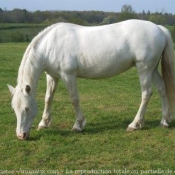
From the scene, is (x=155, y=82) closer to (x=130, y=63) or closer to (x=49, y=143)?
(x=130, y=63)

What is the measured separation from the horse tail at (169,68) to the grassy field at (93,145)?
1.79 ft

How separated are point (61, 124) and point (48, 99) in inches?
22.2

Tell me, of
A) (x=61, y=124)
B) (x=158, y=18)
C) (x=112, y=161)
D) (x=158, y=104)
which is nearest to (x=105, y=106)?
(x=158, y=104)

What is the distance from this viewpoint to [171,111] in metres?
6.02

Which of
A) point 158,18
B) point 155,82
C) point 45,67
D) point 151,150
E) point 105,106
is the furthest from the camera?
point 158,18

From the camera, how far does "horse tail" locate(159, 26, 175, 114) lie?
572 cm

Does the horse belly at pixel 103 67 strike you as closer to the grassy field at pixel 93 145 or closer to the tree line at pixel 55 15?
the grassy field at pixel 93 145

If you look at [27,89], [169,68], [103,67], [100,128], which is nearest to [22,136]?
[27,89]

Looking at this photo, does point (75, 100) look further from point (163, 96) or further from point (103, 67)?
point (163, 96)

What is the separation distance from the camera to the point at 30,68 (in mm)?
5324

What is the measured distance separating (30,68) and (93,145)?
5.24ft

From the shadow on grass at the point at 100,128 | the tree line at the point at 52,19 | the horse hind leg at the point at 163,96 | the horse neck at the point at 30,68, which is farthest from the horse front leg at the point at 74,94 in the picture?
the tree line at the point at 52,19

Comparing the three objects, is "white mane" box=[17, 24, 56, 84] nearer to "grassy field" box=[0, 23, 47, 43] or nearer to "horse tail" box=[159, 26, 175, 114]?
"horse tail" box=[159, 26, 175, 114]

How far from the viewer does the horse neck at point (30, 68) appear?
17.4 ft
